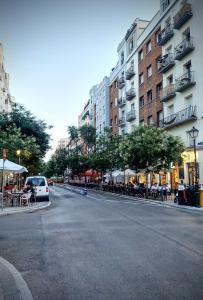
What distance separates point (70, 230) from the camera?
10367mm

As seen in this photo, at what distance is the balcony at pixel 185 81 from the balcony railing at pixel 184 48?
179 centimetres

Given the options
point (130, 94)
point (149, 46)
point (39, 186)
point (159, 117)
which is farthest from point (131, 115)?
point (39, 186)

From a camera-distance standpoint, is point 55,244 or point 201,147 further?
point 201,147

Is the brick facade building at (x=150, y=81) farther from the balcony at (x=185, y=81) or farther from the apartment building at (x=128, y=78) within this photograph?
the balcony at (x=185, y=81)

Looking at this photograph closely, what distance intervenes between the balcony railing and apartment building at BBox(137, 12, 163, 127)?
16.2 ft

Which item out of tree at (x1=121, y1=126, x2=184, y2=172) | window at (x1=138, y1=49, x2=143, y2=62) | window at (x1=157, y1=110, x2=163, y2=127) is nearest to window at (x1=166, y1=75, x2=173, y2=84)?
window at (x1=157, y1=110, x2=163, y2=127)

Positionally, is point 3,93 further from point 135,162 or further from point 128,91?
point 135,162

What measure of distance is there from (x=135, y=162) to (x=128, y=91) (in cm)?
1845

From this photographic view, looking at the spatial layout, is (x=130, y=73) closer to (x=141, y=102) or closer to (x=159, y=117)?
(x=141, y=102)

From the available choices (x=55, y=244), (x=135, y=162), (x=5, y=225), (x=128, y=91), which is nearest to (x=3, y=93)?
(x=128, y=91)

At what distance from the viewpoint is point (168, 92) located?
106ft

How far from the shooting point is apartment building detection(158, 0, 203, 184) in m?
27.5

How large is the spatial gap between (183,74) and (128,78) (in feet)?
56.8

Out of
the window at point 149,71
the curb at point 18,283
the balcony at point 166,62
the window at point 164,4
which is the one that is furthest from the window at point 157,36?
the curb at point 18,283
